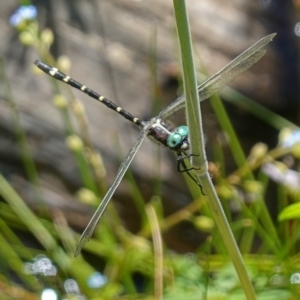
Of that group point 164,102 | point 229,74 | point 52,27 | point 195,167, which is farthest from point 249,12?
point 195,167

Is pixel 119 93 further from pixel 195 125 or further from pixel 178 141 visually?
pixel 195 125

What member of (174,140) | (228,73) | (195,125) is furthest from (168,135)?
(195,125)

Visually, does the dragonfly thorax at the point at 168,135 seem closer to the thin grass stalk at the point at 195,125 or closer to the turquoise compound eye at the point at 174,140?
the turquoise compound eye at the point at 174,140

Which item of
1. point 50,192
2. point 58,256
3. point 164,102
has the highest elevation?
point 164,102

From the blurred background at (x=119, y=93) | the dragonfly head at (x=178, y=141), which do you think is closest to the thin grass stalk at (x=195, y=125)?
the dragonfly head at (x=178, y=141)

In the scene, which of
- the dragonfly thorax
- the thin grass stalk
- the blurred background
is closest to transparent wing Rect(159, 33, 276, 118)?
the dragonfly thorax

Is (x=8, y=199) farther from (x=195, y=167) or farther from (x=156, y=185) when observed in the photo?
(x=195, y=167)
